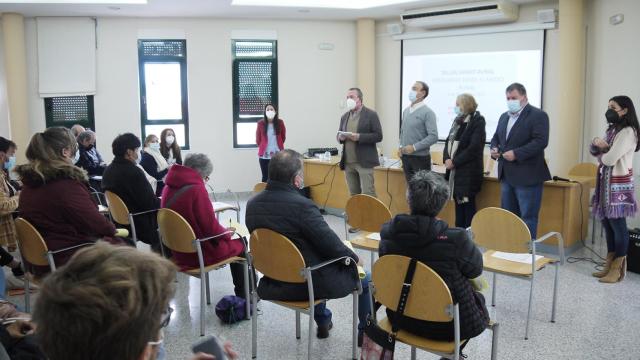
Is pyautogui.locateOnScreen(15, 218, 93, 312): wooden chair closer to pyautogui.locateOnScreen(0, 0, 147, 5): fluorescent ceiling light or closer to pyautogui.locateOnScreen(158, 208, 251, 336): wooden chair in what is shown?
pyautogui.locateOnScreen(158, 208, 251, 336): wooden chair

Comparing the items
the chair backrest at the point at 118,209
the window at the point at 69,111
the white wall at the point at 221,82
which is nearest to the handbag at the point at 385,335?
the chair backrest at the point at 118,209

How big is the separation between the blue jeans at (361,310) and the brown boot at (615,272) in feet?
7.38

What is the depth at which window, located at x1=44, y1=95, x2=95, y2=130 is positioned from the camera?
8.15 meters

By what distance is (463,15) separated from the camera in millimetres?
7277

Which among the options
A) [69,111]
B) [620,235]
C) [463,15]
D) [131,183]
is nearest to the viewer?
[131,183]

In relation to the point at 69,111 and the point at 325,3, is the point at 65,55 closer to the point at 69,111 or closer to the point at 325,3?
the point at 69,111

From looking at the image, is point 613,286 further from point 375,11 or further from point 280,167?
point 375,11

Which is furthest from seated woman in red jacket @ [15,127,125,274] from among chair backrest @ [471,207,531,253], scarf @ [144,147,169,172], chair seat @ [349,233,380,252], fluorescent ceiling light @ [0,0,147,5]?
fluorescent ceiling light @ [0,0,147,5]

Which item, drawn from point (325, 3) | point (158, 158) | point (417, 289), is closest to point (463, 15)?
point (325, 3)

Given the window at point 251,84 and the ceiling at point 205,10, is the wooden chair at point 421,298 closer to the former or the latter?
the ceiling at point 205,10

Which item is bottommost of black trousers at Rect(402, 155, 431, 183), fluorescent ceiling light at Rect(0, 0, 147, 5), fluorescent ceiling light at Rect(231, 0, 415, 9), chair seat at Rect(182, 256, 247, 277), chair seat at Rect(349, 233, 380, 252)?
chair seat at Rect(182, 256, 247, 277)

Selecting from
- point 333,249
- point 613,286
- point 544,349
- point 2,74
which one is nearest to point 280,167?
point 333,249

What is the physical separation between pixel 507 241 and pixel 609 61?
3.88 metres

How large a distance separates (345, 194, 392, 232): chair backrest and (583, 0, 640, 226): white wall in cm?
351
